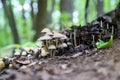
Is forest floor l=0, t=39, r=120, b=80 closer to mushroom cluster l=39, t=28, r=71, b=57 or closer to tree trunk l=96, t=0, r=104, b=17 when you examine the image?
mushroom cluster l=39, t=28, r=71, b=57

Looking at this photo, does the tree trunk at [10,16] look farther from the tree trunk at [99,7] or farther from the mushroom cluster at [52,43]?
the mushroom cluster at [52,43]

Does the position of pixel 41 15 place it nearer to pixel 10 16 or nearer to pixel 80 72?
pixel 10 16

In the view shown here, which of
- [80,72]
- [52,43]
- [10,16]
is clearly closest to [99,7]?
[10,16]

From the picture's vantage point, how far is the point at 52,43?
2.61 meters

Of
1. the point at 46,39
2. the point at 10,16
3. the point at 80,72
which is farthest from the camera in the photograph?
the point at 10,16

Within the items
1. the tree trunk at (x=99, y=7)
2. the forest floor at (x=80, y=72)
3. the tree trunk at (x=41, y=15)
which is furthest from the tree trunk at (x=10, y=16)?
the forest floor at (x=80, y=72)

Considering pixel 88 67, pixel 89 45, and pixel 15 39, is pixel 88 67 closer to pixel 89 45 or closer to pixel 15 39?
pixel 89 45

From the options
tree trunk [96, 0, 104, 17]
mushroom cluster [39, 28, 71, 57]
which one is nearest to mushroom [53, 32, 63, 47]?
mushroom cluster [39, 28, 71, 57]

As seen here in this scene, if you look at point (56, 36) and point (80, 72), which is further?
point (56, 36)

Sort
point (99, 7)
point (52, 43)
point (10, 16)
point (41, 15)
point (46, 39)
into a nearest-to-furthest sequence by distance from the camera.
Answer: point (46, 39) < point (52, 43) < point (99, 7) < point (41, 15) < point (10, 16)

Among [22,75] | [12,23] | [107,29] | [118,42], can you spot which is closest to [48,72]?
[22,75]

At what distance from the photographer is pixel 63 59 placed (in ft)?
7.60

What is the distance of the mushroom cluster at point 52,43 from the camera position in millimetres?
2523

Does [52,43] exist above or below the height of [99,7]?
below
